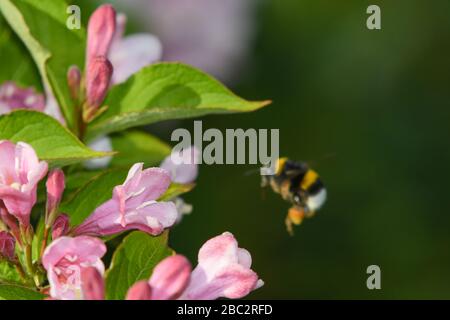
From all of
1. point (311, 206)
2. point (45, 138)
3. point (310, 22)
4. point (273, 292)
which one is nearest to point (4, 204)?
point (45, 138)

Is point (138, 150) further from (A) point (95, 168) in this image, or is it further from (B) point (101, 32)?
(B) point (101, 32)

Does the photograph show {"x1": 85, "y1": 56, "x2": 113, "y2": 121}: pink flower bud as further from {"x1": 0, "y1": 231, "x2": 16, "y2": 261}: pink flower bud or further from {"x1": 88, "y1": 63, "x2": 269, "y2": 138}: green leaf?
{"x1": 0, "y1": 231, "x2": 16, "y2": 261}: pink flower bud

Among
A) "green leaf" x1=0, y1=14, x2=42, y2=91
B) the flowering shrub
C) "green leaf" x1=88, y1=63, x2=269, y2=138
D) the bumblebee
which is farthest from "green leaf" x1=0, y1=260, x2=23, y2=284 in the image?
the bumblebee

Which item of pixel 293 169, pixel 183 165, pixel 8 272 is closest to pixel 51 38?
pixel 183 165

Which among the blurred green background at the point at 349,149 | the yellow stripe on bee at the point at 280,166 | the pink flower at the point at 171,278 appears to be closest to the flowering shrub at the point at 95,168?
the pink flower at the point at 171,278

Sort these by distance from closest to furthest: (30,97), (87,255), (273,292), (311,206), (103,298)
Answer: (103,298) < (87,255) < (30,97) < (311,206) < (273,292)

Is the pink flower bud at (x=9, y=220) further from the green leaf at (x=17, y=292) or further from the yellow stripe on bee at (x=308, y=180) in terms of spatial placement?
the yellow stripe on bee at (x=308, y=180)

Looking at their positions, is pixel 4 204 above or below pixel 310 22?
below

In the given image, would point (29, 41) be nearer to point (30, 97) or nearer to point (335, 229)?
point (30, 97)
